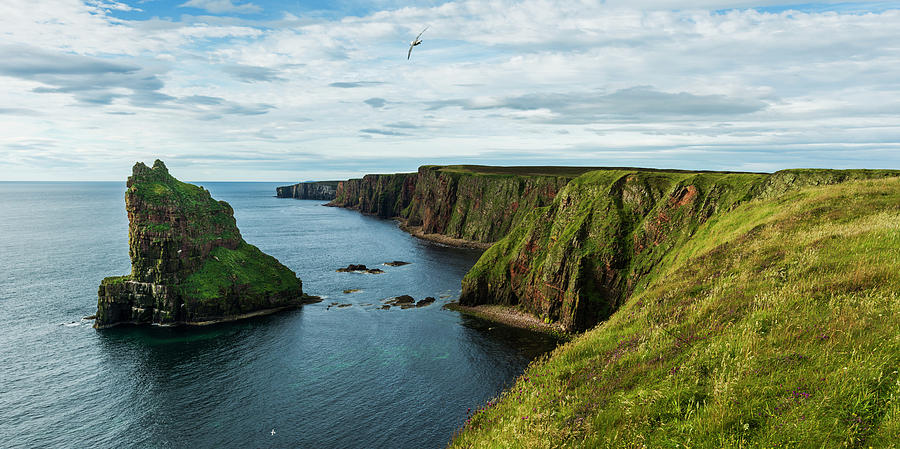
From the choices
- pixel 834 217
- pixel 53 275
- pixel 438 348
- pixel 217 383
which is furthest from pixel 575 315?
pixel 53 275

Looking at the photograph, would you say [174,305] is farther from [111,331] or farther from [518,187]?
[518,187]

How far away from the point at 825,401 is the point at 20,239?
230808mm

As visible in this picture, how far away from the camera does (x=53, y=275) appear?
111 metres

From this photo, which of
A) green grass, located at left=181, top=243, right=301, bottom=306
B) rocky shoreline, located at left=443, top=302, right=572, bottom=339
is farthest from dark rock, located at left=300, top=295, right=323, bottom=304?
rocky shoreline, located at left=443, top=302, right=572, bottom=339

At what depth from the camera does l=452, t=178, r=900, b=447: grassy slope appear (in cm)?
1023

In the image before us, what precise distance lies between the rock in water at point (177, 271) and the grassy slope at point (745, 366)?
83122 millimetres

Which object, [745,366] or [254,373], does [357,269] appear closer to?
[254,373]

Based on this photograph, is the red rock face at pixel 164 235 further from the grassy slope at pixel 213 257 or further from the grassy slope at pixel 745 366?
the grassy slope at pixel 745 366

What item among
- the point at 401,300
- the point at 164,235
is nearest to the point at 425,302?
the point at 401,300

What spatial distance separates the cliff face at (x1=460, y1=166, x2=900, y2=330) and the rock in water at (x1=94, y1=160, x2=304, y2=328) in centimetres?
4446

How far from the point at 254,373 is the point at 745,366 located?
63.8 m

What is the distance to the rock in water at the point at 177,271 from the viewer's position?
82250mm

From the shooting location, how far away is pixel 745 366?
12.2 m

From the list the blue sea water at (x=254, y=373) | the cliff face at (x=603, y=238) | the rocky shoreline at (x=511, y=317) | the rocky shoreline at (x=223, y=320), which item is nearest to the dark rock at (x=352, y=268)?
the blue sea water at (x=254, y=373)
